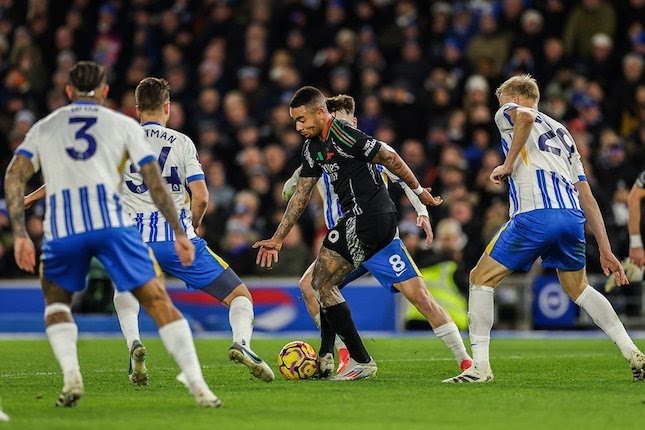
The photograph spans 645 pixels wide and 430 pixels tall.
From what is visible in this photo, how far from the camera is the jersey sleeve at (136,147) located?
853 cm

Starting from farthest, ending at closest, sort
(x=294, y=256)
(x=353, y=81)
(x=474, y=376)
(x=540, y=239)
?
(x=353, y=81)
(x=294, y=256)
(x=474, y=376)
(x=540, y=239)

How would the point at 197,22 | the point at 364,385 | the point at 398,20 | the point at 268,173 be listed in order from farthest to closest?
the point at 197,22, the point at 398,20, the point at 268,173, the point at 364,385

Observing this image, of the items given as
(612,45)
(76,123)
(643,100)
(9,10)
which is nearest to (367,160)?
(76,123)

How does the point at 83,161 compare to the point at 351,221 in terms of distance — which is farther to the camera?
the point at 351,221

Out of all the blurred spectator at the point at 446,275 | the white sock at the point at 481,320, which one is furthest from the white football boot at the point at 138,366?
the blurred spectator at the point at 446,275

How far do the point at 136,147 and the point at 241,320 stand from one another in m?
2.68

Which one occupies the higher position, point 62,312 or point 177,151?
point 177,151

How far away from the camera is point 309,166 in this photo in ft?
36.9

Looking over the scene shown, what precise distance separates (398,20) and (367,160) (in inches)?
521

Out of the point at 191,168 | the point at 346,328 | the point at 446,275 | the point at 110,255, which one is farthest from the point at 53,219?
the point at 446,275

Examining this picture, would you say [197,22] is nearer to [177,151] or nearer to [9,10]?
[9,10]

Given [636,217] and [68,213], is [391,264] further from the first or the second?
[68,213]

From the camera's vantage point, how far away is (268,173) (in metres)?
21.8

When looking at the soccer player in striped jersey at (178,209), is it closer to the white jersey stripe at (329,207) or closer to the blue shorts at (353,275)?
the blue shorts at (353,275)
